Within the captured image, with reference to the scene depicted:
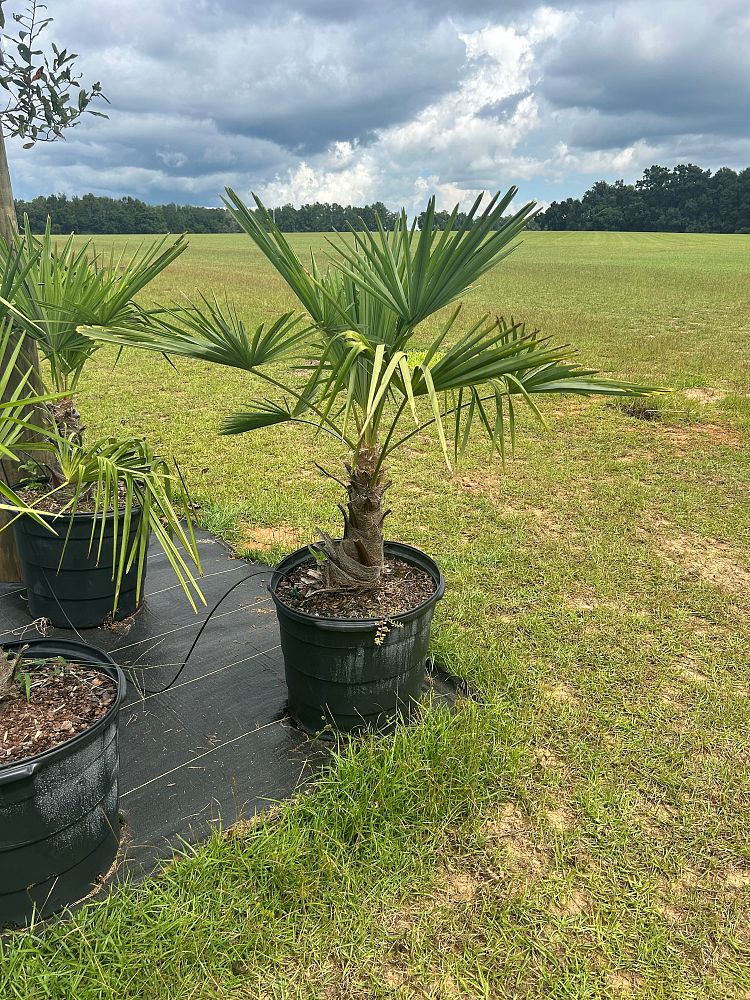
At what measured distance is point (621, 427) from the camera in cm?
700

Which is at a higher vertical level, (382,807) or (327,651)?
(327,651)

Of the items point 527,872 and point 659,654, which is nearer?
point 527,872

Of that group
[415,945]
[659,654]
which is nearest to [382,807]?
[415,945]

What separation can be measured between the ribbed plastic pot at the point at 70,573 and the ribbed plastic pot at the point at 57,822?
1278mm

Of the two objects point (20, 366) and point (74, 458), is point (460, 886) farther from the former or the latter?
point (20, 366)

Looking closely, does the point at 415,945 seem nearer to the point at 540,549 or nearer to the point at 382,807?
the point at 382,807

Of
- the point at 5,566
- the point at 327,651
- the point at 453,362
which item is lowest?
the point at 5,566

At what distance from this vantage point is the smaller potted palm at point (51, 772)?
5.63ft

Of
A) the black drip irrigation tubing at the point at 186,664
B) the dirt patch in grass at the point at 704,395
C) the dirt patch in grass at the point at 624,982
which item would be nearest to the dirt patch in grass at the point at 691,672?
the black drip irrigation tubing at the point at 186,664

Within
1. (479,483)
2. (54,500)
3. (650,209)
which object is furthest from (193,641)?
(650,209)

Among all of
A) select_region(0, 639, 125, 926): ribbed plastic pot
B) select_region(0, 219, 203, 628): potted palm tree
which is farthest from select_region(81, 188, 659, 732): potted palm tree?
select_region(0, 639, 125, 926): ribbed plastic pot

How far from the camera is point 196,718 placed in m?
2.62

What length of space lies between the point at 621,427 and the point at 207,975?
21.2 ft

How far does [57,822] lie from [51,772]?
6.4 inches
